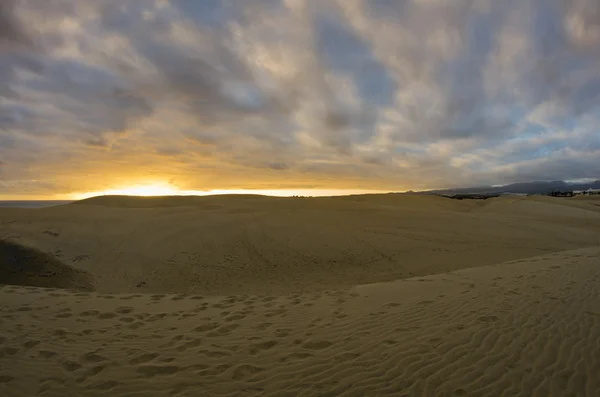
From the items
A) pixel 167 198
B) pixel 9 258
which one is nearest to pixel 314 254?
pixel 9 258

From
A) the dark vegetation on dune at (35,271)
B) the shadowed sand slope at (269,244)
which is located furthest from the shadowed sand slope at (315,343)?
the shadowed sand slope at (269,244)

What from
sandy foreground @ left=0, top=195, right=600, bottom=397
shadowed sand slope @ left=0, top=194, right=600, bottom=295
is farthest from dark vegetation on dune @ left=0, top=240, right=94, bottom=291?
shadowed sand slope @ left=0, top=194, right=600, bottom=295

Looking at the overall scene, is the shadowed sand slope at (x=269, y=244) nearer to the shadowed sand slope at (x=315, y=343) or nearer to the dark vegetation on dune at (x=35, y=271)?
the dark vegetation on dune at (x=35, y=271)

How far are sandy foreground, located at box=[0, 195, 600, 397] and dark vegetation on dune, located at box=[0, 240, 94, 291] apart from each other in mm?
83

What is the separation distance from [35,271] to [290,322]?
36.0 feet

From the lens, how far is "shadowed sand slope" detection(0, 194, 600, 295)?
1323 centimetres

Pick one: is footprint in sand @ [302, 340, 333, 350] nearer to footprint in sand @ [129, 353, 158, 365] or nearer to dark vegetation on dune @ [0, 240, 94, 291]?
footprint in sand @ [129, 353, 158, 365]

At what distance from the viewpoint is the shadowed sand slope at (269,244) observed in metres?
13.2

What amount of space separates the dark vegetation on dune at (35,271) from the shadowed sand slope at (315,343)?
272 cm

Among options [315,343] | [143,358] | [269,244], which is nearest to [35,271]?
[269,244]

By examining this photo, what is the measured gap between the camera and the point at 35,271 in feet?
39.5

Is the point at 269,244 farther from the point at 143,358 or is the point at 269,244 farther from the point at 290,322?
the point at 143,358

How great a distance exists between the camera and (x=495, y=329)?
5.84m

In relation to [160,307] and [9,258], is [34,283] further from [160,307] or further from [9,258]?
[160,307]
